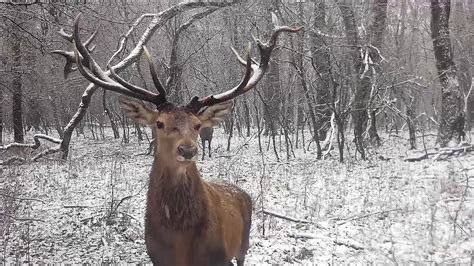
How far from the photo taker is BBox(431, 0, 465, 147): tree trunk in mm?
12508

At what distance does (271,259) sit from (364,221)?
2.03 meters

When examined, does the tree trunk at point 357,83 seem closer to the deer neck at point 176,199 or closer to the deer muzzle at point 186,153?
the deer neck at point 176,199

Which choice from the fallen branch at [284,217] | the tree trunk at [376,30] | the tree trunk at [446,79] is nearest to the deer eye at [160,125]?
the fallen branch at [284,217]

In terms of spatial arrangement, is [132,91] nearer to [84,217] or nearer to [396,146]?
[84,217]

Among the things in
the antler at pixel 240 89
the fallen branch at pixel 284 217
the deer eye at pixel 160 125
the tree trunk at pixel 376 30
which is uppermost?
the tree trunk at pixel 376 30

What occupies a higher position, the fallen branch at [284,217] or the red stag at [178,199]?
the red stag at [178,199]

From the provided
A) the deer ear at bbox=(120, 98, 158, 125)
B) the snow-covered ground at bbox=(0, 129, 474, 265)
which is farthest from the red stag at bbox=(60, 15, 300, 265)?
the snow-covered ground at bbox=(0, 129, 474, 265)

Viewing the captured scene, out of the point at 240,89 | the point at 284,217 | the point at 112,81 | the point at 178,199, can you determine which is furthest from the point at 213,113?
the point at 284,217

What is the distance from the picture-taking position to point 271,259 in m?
6.68

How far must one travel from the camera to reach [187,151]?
12.6 ft

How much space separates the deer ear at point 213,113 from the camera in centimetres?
478

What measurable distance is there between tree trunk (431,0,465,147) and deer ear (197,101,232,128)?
9122 mm

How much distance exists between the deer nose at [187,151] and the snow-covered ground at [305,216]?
3.29m

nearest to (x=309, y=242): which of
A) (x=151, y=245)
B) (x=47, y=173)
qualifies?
(x=151, y=245)
